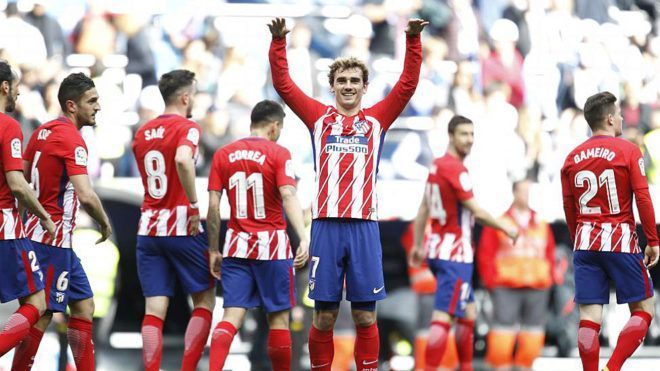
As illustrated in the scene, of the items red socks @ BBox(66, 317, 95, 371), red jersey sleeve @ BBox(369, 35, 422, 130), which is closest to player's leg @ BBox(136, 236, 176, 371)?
red socks @ BBox(66, 317, 95, 371)

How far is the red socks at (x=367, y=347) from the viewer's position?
24.1ft

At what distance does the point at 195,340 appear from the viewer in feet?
27.4

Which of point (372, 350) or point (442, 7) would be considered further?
point (442, 7)

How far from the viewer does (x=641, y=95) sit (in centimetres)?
1177

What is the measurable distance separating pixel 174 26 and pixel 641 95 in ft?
15.7

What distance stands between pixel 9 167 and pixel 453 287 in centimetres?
407

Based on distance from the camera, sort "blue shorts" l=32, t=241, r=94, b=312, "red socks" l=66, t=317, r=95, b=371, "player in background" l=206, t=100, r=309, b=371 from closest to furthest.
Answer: "blue shorts" l=32, t=241, r=94, b=312, "red socks" l=66, t=317, r=95, b=371, "player in background" l=206, t=100, r=309, b=371

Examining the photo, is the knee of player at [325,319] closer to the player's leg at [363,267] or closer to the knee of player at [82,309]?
the player's leg at [363,267]

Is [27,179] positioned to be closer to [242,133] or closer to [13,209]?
[13,209]

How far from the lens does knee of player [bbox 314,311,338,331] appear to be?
7311 millimetres

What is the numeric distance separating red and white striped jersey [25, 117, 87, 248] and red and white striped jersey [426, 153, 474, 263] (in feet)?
10.9

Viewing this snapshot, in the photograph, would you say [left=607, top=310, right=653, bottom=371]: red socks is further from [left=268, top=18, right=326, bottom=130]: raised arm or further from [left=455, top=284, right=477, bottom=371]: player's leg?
[left=268, top=18, right=326, bottom=130]: raised arm

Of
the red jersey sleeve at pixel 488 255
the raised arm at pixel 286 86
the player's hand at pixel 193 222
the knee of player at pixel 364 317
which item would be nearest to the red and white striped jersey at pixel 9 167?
the player's hand at pixel 193 222

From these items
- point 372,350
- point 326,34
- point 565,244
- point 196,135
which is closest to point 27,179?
point 196,135
